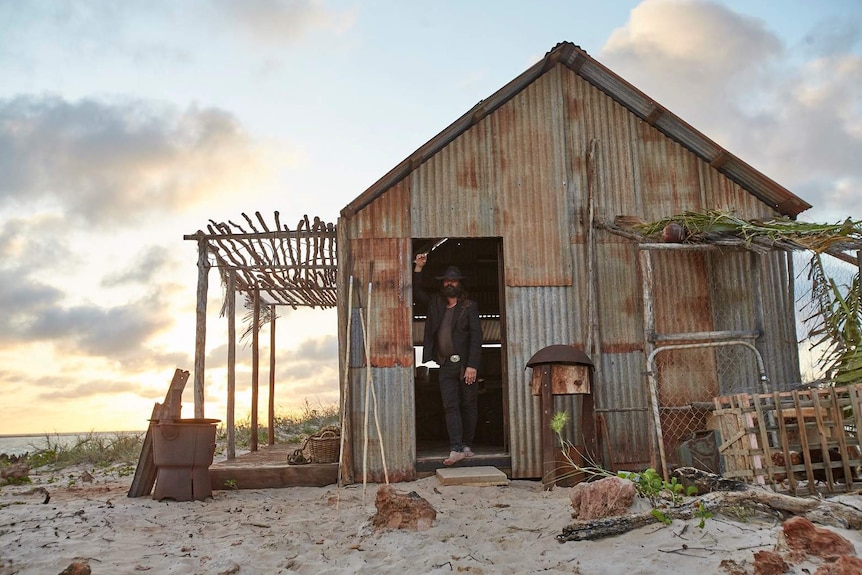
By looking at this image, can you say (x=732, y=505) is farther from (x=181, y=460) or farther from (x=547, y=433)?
(x=181, y=460)

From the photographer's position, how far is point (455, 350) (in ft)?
30.5

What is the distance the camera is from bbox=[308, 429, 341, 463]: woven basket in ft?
30.5

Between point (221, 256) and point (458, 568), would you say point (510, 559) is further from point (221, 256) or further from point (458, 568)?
point (221, 256)

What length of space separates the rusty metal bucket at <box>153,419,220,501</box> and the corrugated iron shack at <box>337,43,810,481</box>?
65.1 inches

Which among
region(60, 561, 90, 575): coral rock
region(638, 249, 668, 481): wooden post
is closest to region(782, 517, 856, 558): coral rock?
region(638, 249, 668, 481): wooden post

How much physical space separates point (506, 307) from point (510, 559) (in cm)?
445

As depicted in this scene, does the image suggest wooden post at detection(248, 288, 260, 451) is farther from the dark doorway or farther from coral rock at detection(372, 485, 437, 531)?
coral rock at detection(372, 485, 437, 531)

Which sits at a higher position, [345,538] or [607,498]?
[607,498]

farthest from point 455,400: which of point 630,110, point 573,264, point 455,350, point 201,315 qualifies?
point 630,110

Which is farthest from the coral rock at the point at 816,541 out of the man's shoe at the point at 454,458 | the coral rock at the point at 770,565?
the man's shoe at the point at 454,458

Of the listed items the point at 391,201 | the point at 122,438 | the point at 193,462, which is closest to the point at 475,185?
the point at 391,201

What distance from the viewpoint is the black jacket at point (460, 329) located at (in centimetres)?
923

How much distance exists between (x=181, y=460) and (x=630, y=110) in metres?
7.02

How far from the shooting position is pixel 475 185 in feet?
31.0
